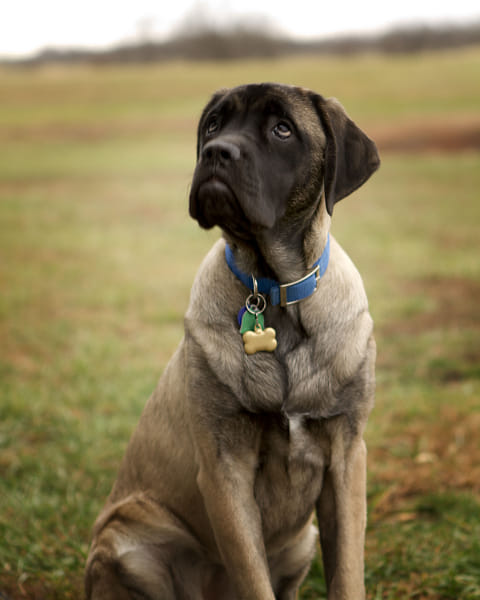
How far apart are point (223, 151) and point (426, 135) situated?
12.7 metres

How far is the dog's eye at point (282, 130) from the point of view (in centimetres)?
226

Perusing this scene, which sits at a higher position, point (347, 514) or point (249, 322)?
point (249, 322)

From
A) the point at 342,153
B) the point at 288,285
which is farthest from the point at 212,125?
the point at 288,285

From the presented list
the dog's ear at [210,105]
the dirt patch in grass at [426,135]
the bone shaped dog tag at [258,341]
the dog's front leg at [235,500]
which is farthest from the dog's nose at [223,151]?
the dirt patch in grass at [426,135]

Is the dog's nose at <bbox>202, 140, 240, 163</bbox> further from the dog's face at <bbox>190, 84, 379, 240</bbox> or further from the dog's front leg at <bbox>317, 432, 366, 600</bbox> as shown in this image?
the dog's front leg at <bbox>317, 432, 366, 600</bbox>

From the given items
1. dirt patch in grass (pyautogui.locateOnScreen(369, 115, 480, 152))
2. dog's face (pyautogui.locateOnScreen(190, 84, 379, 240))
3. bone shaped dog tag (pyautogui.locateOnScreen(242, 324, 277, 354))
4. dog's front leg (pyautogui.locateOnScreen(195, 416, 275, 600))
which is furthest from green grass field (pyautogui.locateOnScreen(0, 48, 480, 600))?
dog's face (pyautogui.locateOnScreen(190, 84, 379, 240))

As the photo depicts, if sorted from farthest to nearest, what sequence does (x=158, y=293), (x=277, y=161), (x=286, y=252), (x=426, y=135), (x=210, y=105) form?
(x=426, y=135) → (x=158, y=293) → (x=210, y=105) → (x=286, y=252) → (x=277, y=161)

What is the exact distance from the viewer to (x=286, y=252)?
2.33 m

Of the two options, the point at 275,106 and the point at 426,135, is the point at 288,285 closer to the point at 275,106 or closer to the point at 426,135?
the point at 275,106

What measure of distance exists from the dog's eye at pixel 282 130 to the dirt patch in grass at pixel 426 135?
1160 cm

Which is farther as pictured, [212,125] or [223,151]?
[212,125]

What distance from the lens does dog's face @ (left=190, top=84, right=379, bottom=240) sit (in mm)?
2160

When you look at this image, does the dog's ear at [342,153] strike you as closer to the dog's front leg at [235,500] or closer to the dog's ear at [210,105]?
the dog's ear at [210,105]

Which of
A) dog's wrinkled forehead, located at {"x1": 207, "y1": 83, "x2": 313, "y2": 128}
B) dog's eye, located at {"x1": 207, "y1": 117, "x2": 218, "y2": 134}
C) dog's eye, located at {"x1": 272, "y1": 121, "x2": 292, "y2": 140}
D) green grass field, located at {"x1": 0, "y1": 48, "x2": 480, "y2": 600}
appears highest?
dog's wrinkled forehead, located at {"x1": 207, "y1": 83, "x2": 313, "y2": 128}
